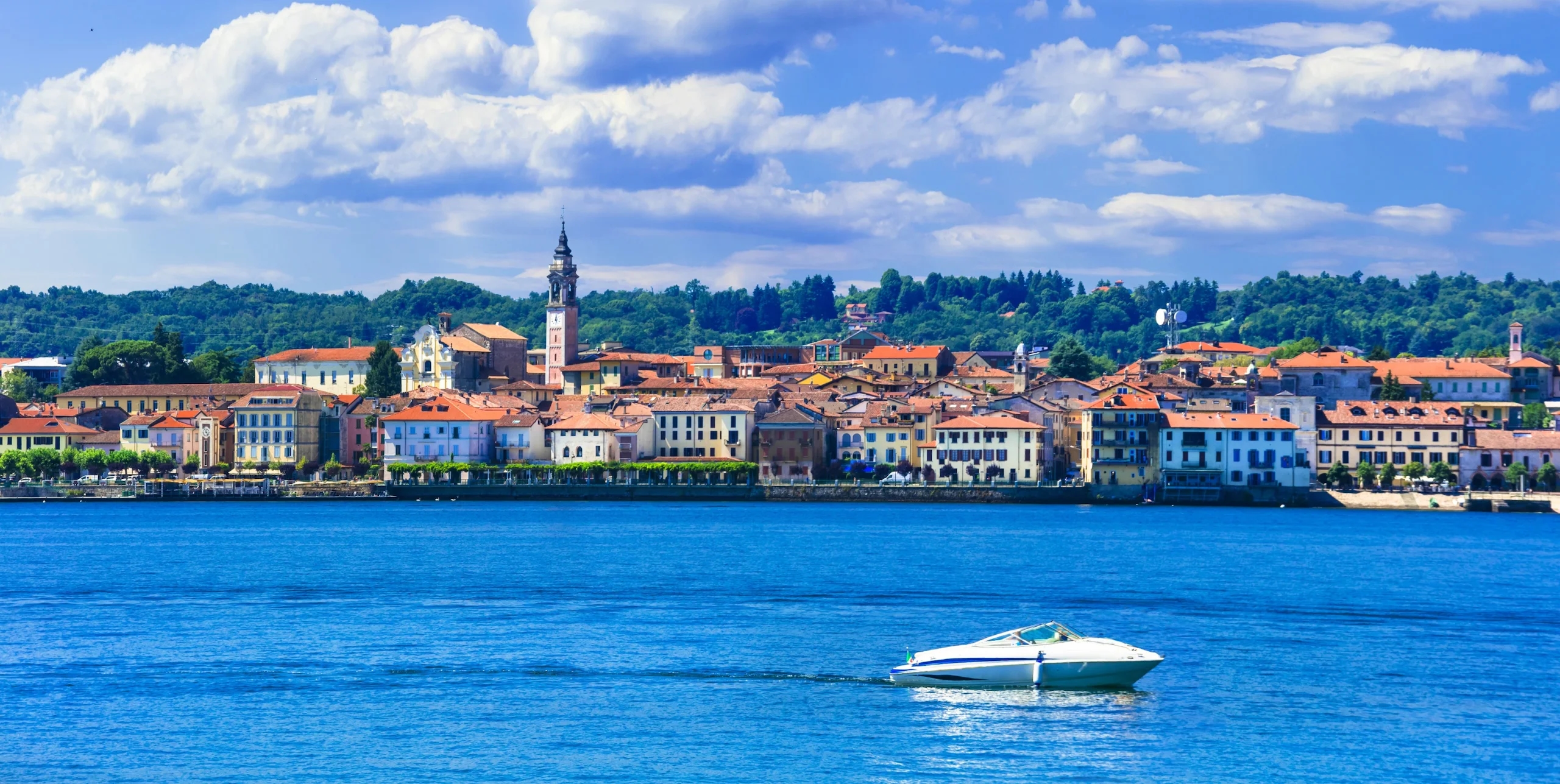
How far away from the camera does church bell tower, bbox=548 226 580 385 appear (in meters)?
117

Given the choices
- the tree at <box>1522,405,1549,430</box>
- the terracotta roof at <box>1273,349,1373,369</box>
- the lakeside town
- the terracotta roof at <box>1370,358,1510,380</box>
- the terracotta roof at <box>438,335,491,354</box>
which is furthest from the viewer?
the terracotta roof at <box>438,335,491,354</box>

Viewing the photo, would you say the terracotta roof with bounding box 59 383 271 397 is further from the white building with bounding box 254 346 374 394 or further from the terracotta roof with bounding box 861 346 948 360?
the terracotta roof with bounding box 861 346 948 360

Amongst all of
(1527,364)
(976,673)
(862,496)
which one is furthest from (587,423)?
(976,673)

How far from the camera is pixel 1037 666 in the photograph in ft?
91.7

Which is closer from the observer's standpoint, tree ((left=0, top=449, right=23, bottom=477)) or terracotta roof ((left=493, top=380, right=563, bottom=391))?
tree ((left=0, top=449, right=23, bottom=477))

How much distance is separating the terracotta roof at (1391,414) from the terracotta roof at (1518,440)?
4.11 feet

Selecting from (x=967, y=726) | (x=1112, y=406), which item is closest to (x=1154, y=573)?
(x=967, y=726)

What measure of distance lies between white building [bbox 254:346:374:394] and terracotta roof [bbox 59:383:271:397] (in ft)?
33.4

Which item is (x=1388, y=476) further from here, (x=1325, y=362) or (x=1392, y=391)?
(x=1325, y=362)

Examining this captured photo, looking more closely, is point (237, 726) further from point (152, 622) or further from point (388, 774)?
point (152, 622)

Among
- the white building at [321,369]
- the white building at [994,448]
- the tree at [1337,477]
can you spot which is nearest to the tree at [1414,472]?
the tree at [1337,477]

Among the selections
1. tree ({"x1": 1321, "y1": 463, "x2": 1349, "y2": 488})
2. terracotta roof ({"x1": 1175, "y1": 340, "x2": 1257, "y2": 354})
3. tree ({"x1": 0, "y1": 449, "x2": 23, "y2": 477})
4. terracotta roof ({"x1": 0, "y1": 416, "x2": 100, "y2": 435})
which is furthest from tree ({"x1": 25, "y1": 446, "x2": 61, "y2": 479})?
terracotta roof ({"x1": 1175, "y1": 340, "x2": 1257, "y2": 354})

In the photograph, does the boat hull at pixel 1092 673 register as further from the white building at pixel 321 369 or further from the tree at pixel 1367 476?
the white building at pixel 321 369

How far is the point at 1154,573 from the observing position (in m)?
46.2
